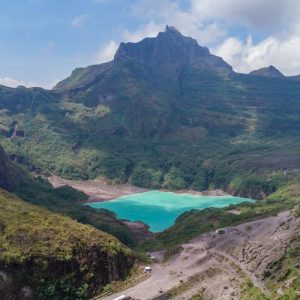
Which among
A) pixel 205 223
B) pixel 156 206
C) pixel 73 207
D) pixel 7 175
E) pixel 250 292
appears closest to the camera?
pixel 250 292

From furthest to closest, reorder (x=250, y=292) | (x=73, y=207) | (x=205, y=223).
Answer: (x=73, y=207), (x=205, y=223), (x=250, y=292)

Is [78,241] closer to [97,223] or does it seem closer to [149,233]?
[97,223]

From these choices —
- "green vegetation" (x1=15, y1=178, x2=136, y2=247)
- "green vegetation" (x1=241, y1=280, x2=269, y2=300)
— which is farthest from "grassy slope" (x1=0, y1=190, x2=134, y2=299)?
"green vegetation" (x1=15, y1=178, x2=136, y2=247)

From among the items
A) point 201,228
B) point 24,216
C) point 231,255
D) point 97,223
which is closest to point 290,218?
point 231,255

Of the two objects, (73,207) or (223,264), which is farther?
(73,207)

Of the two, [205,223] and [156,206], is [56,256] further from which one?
[156,206]

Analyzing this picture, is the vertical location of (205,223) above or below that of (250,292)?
below

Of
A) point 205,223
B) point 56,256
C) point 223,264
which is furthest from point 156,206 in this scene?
point 56,256
